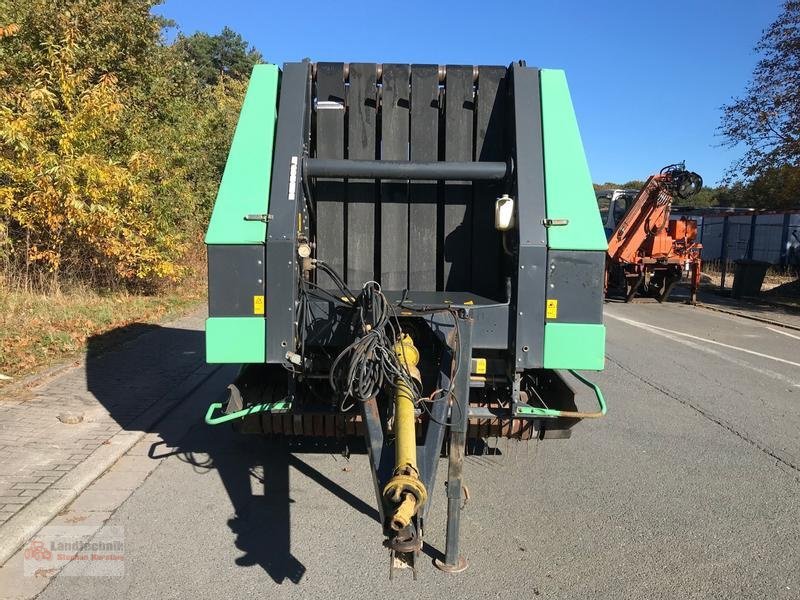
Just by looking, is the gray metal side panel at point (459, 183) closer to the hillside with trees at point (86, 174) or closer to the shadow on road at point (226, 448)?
the shadow on road at point (226, 448)

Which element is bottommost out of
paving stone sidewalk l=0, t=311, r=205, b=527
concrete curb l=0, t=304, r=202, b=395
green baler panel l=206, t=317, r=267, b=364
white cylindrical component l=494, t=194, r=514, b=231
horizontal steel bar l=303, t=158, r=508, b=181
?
paving stone sidewalk l=0, t=311, r=205, b=527

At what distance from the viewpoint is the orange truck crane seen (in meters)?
14.8

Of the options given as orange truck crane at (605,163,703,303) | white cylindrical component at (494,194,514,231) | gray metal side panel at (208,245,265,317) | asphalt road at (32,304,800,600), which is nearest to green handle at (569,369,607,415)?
asphalt road at (32,304,800,600)

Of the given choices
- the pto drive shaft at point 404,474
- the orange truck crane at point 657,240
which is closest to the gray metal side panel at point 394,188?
the pto drive shaft at point 404,474

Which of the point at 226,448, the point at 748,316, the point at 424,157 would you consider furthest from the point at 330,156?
the point at 748,316

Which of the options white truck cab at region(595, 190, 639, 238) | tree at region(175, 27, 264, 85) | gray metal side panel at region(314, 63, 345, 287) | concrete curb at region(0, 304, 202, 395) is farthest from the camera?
tree at region(175, 27, 264, 85)

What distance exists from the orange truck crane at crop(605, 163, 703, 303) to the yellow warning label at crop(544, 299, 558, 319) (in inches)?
474

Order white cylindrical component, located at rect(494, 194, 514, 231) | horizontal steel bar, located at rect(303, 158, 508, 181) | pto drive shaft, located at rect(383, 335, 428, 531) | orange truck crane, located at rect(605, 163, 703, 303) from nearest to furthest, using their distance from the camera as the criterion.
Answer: pto drive shaft, located at rect(383, 335, 428, 531)
white cylindrical component, located at rect(494, 194, 514, 231)
horizontal steel bar, located at rect(303, 158, 508, 181)
orange truck crane, located at rect(605, 163, 703, 303)

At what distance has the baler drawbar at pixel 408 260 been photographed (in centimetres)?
343

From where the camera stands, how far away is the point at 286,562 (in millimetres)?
3283

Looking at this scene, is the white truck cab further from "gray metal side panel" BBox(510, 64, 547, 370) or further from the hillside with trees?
"gray metal side panel" BBox(510, 64, 547, 370)

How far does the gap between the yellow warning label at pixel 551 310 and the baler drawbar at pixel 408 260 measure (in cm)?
1

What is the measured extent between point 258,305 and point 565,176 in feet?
6.72

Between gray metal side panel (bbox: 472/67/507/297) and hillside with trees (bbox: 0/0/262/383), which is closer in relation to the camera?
gray metal side panel (bbox: 472/67/507/297)
